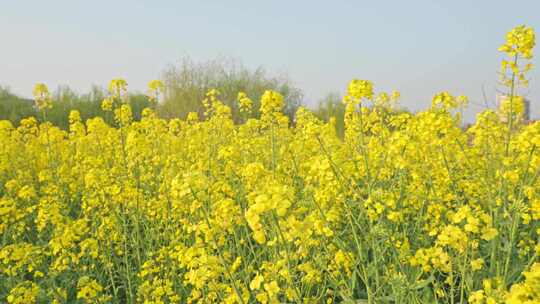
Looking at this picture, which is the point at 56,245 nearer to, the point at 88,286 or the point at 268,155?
the point at 88,286

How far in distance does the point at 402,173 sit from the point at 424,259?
2.65 ft

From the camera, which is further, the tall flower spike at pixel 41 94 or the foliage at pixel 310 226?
the tall flower spike at pixel 41 94

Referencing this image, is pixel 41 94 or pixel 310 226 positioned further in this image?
pixel 41 94

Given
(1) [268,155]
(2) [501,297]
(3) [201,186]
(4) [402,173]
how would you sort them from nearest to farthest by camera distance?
(2) [501,297] → (3) [201,186] → (4) [402,173] → (1) [268,155]

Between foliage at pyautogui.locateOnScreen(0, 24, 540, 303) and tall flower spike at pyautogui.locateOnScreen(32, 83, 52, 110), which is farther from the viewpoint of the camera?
tall flower spike at pyautogui.locateOnScreen(32, 83, 52, 110)

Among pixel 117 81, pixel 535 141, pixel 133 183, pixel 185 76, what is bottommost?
pixel 133 183

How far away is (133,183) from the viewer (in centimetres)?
410

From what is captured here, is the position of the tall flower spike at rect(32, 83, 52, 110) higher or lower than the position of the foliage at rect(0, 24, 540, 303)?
higher

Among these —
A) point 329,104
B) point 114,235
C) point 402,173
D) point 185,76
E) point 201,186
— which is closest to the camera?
point 201,186

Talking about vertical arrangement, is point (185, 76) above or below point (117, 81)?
above

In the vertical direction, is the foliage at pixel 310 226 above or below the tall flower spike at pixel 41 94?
below

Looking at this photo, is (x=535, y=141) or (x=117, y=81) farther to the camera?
(x=117, y=81)

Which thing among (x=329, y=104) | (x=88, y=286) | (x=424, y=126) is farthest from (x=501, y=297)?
(x=329, y=104)

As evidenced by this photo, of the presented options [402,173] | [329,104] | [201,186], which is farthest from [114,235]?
[329,104]
